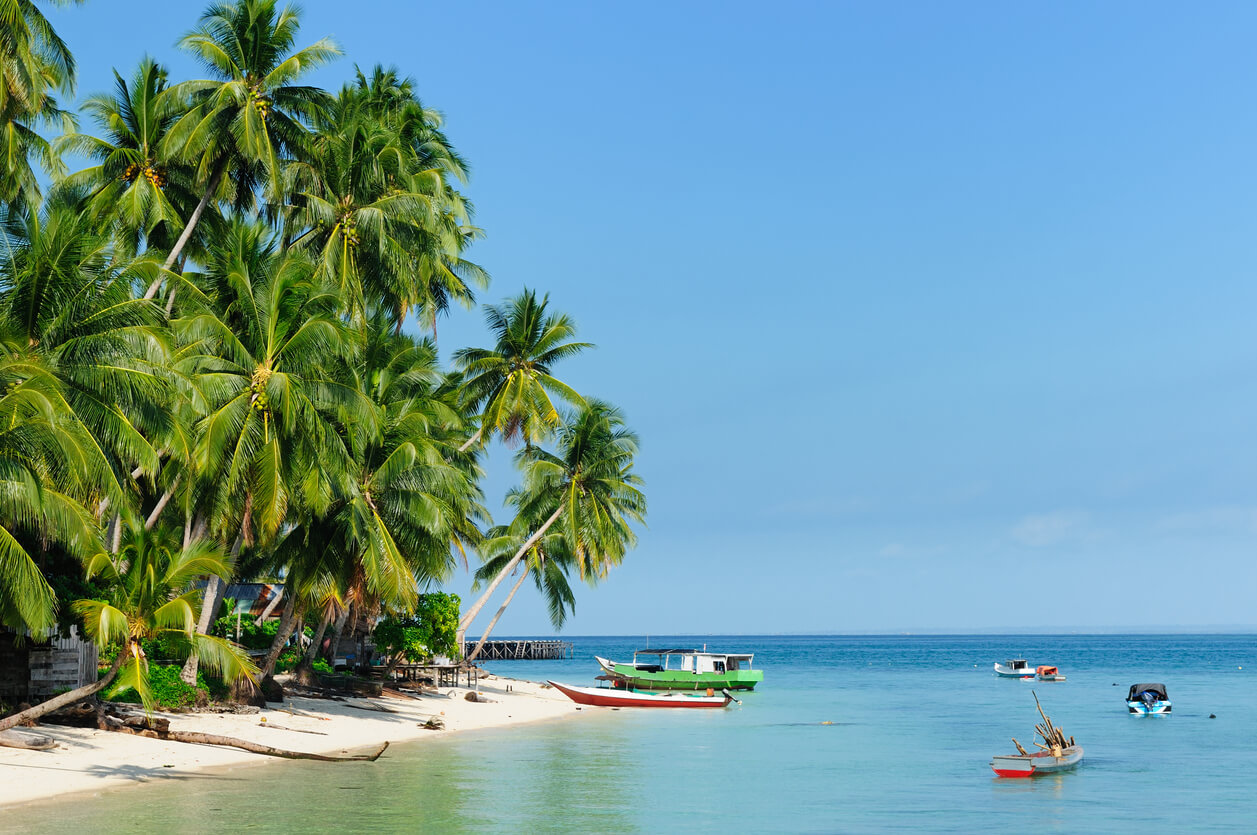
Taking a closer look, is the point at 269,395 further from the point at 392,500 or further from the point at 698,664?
the point at 698,664

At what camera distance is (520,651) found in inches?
4422

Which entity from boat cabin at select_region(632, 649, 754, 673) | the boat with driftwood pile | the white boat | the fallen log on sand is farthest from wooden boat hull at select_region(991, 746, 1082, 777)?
the white boat

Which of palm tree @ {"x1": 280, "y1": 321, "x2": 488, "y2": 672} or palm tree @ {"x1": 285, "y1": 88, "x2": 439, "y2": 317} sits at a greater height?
palm tree @ {"x1": 285, "y1": 88, "x2": 439, "y2": 317}

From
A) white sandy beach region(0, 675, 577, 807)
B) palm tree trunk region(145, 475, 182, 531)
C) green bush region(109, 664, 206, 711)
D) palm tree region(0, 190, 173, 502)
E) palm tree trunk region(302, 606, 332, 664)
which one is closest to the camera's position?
palm tree region(0, 190, 173, 502)

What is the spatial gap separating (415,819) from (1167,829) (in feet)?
45.9

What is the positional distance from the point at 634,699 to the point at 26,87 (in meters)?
34.3

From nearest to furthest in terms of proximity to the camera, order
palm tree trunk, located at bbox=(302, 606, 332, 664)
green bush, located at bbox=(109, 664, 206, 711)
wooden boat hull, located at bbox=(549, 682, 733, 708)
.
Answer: green bush, located at bbox=(109, 664, 206, 711) → palm tree trunk, located at bbox=(302, 606, 332, 664) → wooden boat hull, located at bbox=(549, 682, 733, 708)

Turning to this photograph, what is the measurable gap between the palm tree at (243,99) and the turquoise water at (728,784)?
1621 centimetres

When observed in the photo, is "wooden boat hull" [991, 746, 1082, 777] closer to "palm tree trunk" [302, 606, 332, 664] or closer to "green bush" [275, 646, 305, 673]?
"palm tree trunk" [302, 606, 332, 664]

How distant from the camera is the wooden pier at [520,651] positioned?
109m

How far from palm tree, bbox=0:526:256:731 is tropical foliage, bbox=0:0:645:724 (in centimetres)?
5

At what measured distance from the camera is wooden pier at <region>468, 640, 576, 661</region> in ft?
358

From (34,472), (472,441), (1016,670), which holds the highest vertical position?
(472,441)

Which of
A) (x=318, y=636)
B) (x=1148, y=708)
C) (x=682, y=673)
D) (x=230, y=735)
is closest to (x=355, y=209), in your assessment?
(x=318, y=636)
